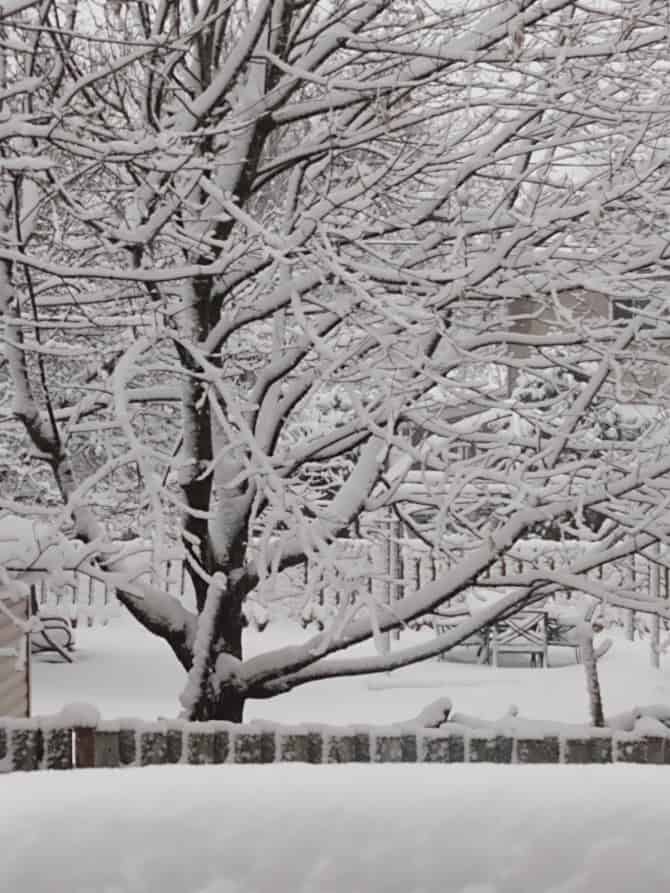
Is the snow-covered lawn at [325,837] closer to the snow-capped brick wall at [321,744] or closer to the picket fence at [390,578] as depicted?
the snow-capped brick wall at [321,744]

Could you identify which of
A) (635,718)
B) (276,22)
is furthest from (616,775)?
(276,22)

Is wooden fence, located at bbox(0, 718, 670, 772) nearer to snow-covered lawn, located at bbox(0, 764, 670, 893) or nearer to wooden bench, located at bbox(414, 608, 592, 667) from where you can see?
snow-covered lawn, located at bbox(0, 764, 670, 893)

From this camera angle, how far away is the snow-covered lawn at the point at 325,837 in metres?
3.05

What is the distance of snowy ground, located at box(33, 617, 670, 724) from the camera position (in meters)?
8.41

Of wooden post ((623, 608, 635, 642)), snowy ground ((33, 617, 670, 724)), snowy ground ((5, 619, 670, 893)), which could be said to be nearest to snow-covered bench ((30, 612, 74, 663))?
snowy ground ((33, 617, 670, 724))

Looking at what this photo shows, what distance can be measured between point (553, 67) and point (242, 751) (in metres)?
3.59

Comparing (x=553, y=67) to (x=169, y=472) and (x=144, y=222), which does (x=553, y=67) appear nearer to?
(x=144, y=222)

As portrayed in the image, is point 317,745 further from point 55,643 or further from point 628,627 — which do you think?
point 628,627

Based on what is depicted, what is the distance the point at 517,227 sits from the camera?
18.3 ft

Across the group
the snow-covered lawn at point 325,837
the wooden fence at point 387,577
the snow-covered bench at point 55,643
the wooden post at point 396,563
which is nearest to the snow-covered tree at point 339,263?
the wooden fence at point 387,577

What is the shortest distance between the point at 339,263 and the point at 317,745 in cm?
218

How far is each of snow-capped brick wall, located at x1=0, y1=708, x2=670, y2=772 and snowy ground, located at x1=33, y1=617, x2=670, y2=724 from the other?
3.46m

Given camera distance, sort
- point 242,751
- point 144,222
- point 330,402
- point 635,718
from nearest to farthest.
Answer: point 242,751 → point 635,718 → point 144,222 → point 330,402

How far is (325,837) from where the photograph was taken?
3.16 metres
